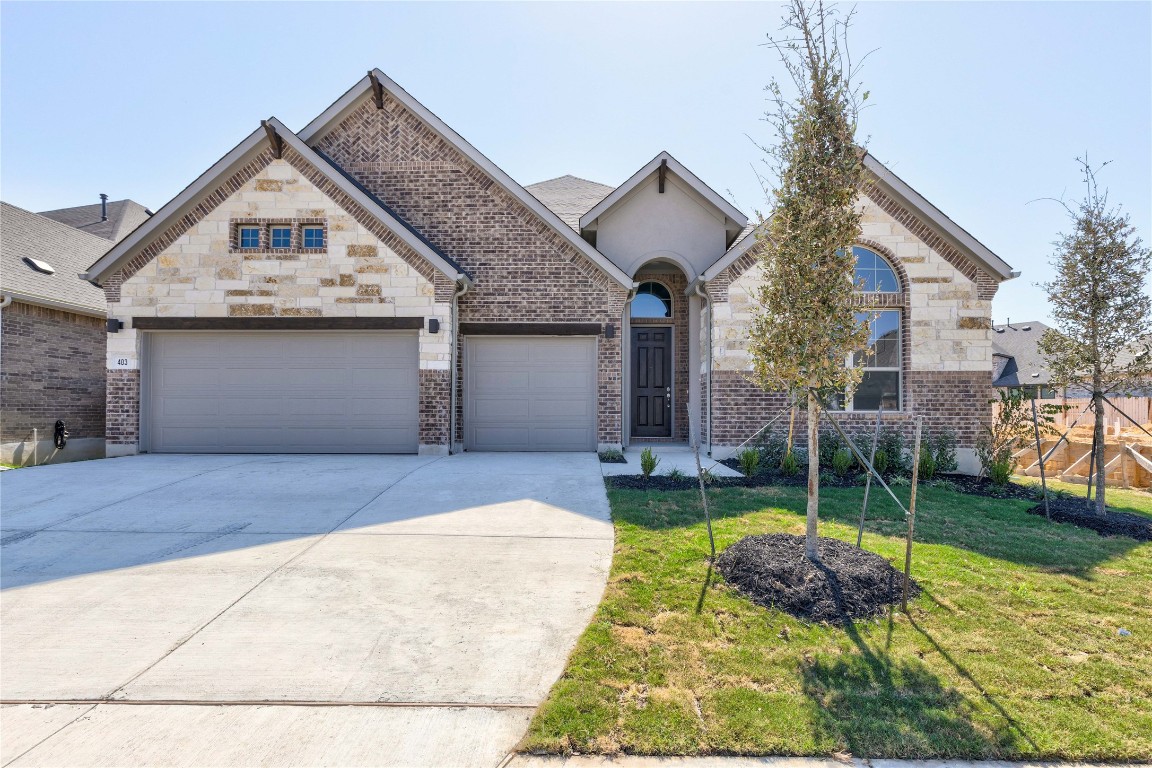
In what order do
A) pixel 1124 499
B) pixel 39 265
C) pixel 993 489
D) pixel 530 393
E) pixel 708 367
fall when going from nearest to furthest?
pixel 993 489
pixel 1124 499
pixel 708 367
pixel 530 393
pixel 39 265

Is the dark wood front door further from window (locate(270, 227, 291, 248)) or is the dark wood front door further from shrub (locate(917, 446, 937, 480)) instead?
window (locate(270, 227, 291, 248))

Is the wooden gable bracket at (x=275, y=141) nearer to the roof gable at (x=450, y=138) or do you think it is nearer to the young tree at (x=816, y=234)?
the roof gable at (x=450, y=138)

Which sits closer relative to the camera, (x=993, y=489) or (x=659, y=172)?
(x=993, y=489)

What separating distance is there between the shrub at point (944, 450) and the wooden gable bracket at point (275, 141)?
13225 millimetres

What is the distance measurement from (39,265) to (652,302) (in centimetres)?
1489

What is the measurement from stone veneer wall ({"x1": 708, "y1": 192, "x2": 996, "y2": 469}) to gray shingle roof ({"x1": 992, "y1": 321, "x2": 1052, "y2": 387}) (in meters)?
21.3

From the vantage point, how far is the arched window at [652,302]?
41.8 feet

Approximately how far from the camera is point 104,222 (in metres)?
18.9

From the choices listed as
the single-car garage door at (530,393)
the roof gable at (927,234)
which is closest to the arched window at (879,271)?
the roof gable at (927,234)

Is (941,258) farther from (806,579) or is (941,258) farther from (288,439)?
(288,439)

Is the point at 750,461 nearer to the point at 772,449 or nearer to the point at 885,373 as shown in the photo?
the point at 772,449

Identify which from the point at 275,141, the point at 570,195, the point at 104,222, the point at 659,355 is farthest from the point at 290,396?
the point at 104,222

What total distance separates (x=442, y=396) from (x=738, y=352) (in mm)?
5717

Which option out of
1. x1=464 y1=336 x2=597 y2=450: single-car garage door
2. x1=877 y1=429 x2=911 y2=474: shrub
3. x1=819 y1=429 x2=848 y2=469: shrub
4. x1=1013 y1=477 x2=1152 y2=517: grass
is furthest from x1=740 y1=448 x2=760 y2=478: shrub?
x1=1013 y1=477 x2=1152 y2=517: grass
